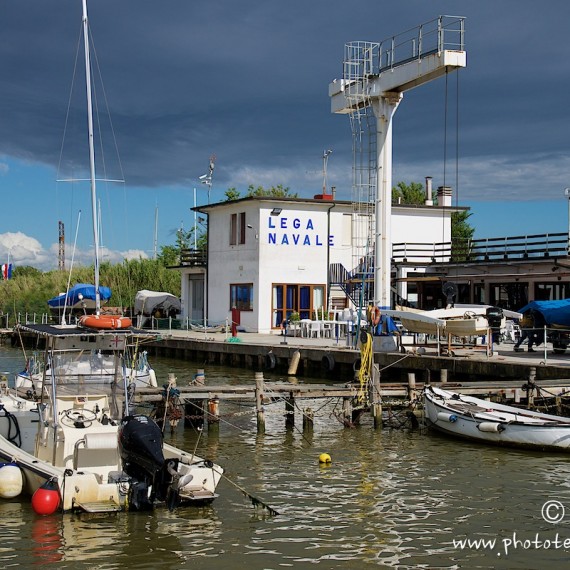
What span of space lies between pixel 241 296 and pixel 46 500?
1295 inches

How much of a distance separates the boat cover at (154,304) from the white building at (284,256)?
7281 mm

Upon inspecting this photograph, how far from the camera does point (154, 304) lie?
178 feet

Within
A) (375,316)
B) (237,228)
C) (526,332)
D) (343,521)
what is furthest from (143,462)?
(237,228)

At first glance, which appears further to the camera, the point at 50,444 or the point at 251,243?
the point at 251,243

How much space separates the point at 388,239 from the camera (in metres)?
37.0

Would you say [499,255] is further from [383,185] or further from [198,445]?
[198,445]

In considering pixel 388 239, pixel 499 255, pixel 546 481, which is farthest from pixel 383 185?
pixel 546 481

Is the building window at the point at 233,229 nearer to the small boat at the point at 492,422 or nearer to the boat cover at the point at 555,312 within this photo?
the boat cover at the point at 555,312

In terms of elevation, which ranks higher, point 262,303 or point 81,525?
point 262,303

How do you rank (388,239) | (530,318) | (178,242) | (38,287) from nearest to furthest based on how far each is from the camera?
1. (530,318)
2. (388,239)
3. (38,287)
4. (178,242)

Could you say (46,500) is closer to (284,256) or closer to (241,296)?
(284,256)

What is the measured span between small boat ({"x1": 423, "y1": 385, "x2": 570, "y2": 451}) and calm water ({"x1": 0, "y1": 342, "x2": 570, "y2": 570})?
0.38 metres

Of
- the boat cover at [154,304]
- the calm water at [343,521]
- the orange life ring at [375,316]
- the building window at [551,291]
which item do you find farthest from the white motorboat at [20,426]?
the boat cover at [154,304]

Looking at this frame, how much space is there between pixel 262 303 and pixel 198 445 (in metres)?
24.7
